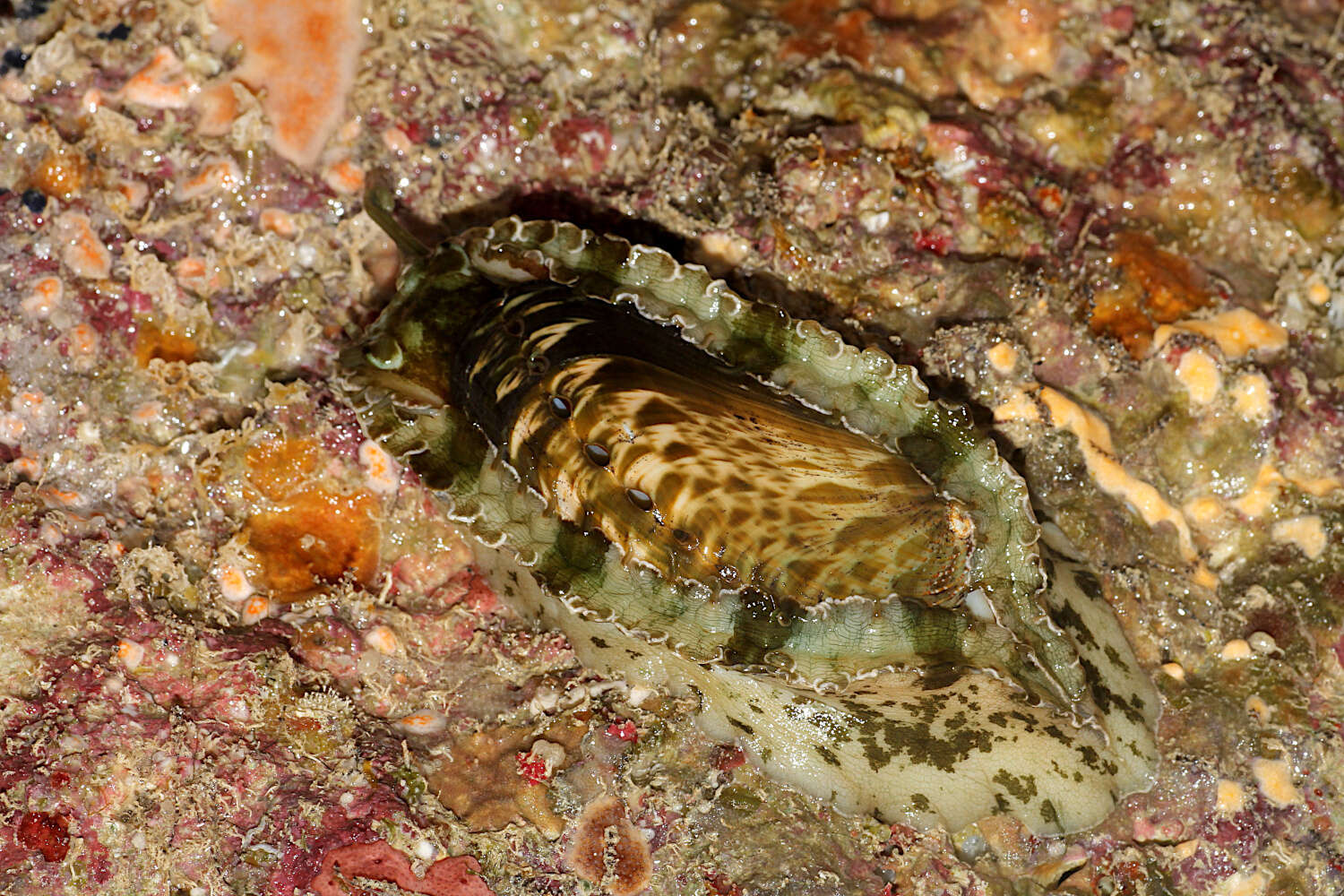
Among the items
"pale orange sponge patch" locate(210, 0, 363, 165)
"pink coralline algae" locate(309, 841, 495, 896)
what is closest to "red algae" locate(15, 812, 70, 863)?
"pink coralline algae" locate(309, 841, 495, 896)

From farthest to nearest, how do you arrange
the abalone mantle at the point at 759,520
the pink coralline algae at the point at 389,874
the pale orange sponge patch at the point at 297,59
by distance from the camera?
the pale orange sponge patch at the point at 297,59 < the pink coralline algae at the point at 389,874 < the abalone mantle at the point at 759,520

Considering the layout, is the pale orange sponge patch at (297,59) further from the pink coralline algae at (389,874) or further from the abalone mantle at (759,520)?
the pink coralline algae at (389,874)

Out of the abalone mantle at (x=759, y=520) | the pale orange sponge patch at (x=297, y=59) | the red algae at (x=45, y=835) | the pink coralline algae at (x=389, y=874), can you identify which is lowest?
the red algae at (x=45, y=835)

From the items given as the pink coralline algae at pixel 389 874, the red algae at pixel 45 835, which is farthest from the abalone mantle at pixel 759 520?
the red algae at pixel 45 835

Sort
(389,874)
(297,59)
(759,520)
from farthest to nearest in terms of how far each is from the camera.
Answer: (297,59) → (389,874) → (759,520)

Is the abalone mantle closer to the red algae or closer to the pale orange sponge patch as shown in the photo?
the pale orange sponge patch

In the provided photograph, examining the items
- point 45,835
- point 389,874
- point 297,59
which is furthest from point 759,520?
point 297,59

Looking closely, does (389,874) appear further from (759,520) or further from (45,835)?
(759,520)
